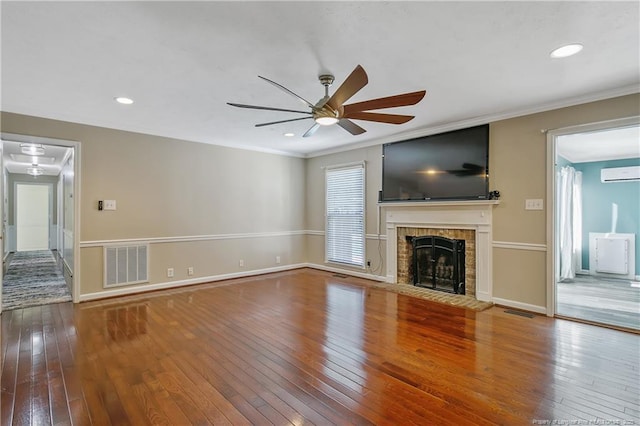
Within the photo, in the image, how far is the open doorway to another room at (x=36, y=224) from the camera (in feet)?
16.2

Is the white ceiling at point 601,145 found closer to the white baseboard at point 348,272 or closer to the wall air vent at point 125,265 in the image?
the white baseboard at point 348,272

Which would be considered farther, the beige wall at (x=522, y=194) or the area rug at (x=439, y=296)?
the area rug at (x=439, y=296)

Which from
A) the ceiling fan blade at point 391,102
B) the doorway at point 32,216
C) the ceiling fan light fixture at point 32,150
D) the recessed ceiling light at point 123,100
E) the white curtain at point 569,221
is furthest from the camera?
the doorway at point 32,216

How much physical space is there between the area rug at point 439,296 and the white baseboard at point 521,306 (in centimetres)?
12

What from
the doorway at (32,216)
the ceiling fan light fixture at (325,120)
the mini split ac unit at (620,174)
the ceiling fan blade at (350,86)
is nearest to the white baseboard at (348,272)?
the ceiling fan light fixture at (325,120)

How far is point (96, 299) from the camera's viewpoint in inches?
176

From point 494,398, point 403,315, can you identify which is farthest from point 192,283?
point 494,398

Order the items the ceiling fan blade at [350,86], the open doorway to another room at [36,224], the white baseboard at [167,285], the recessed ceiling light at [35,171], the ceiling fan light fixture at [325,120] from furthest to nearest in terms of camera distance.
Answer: the recessed ceiling light at [35,171] < the open doorway to another room at [36,224] < the white baseboard at [167,285] < the ceiling fan light fixture at [325,120] < the ceiling fan blade at [350,86]

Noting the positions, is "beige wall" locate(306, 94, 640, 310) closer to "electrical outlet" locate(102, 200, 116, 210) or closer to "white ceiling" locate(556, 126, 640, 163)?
"white ceiling" locate(556, 126, 640, 163)

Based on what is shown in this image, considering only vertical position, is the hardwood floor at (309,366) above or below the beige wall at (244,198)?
A: below

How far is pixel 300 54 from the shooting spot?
257cm

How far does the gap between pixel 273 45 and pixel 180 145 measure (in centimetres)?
349

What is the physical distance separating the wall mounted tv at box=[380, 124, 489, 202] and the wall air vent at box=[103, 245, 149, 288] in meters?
4.05

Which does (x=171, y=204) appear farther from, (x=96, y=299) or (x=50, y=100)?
(x=50, y=100)
